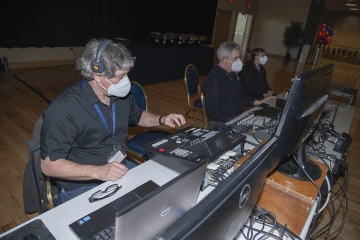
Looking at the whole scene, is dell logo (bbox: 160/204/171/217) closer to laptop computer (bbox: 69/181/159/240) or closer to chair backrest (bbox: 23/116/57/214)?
laptop computer (bbox: 69/181/159/240)

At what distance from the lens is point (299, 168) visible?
108cm

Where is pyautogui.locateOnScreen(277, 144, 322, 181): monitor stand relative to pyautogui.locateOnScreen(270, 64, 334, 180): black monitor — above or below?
below

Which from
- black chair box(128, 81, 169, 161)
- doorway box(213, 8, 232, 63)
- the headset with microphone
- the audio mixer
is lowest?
black chair box(128, 81, 169, 161)

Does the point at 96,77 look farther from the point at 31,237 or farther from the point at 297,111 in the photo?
the point at 297,111

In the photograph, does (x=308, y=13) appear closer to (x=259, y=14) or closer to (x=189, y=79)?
(x=259, y=14)

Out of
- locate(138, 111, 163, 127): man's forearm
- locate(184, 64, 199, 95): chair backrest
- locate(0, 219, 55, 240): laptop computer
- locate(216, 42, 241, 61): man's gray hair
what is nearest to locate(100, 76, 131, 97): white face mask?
locate(138, 111, 163, 127): man's forearm

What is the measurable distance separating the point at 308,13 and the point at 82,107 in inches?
539

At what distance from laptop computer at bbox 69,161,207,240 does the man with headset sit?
0.83 feet

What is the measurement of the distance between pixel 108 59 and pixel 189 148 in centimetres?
59

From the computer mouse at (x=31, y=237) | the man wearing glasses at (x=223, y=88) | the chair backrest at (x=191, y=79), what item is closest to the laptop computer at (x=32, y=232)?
the computer mouse at (x=31, y=237)

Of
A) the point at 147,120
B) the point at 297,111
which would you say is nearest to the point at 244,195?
the point at 297,111

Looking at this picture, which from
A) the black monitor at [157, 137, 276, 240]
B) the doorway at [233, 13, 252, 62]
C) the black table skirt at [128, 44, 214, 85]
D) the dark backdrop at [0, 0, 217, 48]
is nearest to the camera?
the black monitor at [157, 137, 276, 240]

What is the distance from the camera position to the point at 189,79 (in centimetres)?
300

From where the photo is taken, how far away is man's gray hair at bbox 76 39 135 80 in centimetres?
118
